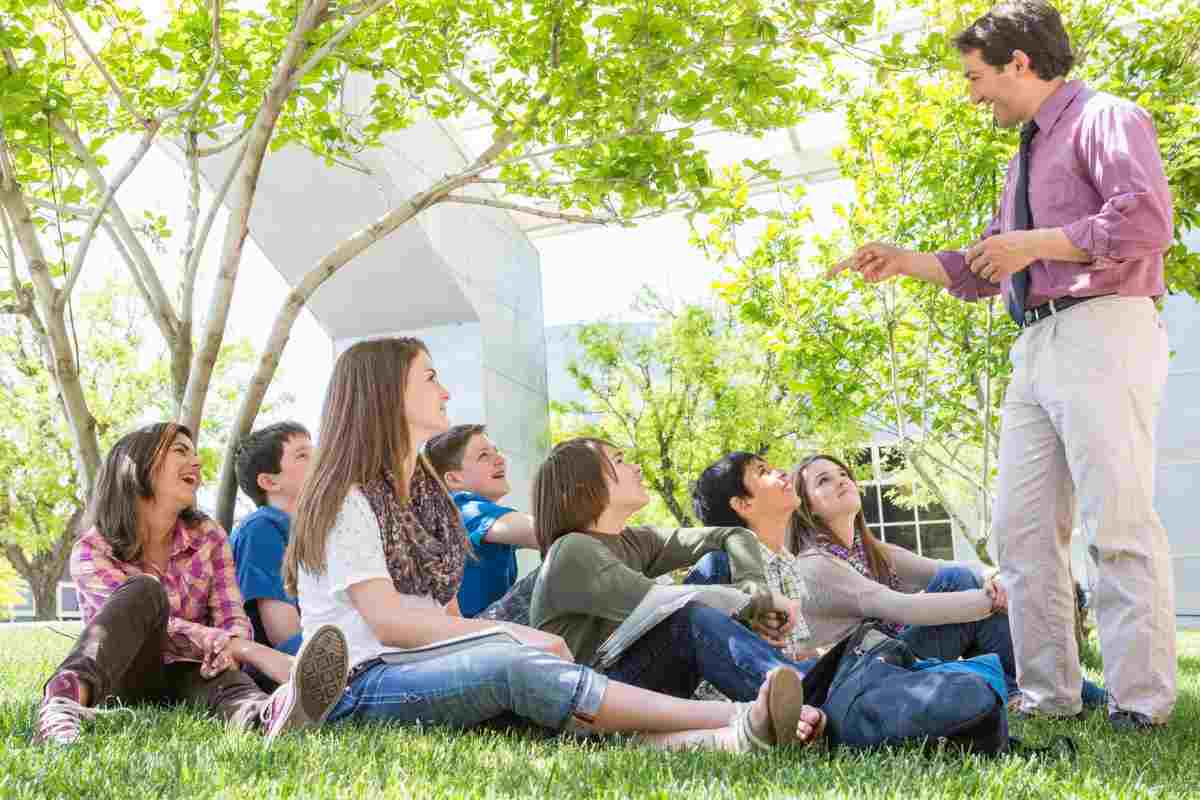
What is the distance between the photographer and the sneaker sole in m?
2.78

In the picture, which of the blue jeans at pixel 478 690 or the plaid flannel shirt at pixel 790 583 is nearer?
the blue jeans at pixel 478 690

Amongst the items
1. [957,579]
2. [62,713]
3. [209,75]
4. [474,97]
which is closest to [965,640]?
[957,579]

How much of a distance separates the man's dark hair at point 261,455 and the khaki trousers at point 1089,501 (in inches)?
108

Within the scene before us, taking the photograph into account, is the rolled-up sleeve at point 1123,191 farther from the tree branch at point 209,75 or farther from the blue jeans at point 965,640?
the tree branch at point 209,75

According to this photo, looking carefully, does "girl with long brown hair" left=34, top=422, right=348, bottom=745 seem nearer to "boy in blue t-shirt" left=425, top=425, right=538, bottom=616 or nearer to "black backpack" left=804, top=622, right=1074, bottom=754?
"boy in blue t-shirt" left=425, top=425, right=538, bottom=616

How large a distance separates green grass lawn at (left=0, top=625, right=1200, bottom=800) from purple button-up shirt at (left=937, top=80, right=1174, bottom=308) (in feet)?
4.20

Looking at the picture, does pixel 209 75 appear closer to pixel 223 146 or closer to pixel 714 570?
pixel 223 146

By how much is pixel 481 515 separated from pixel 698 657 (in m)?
1.75

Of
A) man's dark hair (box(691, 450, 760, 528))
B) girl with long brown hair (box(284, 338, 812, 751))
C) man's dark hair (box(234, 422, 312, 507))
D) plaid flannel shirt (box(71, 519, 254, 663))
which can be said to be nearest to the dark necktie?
man's dark hair (box(691, 450, 760, 528))

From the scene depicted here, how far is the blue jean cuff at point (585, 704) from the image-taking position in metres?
2.73

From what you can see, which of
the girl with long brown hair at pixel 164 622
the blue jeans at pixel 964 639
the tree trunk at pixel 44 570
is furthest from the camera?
the tree trunk at pixel 44 570

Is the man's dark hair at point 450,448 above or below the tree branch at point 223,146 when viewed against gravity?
below

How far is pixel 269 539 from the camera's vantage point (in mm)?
4379

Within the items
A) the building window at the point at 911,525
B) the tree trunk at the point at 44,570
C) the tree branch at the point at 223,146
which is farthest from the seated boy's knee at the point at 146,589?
the tree trunk at the point at 44,570
